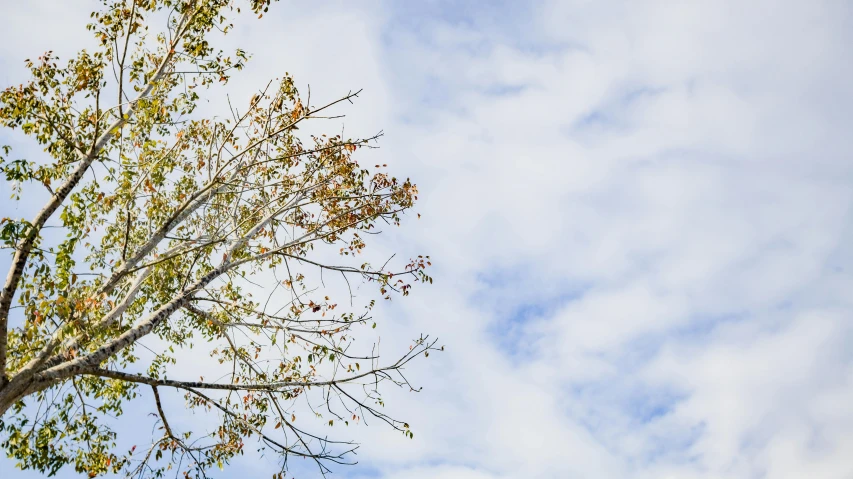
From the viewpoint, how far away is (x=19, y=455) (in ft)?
35.5

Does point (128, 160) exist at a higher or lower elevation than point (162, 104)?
lower

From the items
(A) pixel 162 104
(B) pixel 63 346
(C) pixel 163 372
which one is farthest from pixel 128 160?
(C) pixel 163 372

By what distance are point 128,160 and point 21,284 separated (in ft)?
6.99

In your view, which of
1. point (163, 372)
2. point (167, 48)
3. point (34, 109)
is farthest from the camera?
point (163, 372)

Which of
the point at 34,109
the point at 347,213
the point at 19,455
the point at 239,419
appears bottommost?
the point at 19,455

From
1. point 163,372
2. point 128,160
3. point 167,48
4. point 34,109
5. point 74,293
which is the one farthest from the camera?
point 163,372

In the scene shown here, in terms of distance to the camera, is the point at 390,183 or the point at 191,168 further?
the point at 191,168

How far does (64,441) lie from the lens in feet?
38.1

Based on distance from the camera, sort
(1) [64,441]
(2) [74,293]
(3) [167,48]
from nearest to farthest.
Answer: (2) [74,293] < (1) [64,441] < (3) [167,48]

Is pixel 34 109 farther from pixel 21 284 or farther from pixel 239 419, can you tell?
pixel 239 419

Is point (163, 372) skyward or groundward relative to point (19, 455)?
skyward

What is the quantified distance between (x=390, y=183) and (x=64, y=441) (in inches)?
295

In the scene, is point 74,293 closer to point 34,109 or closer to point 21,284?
point 21,284

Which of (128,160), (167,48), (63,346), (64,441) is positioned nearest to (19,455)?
(64,441)
